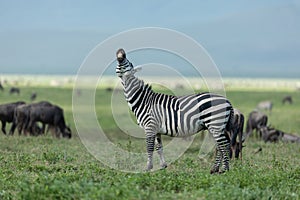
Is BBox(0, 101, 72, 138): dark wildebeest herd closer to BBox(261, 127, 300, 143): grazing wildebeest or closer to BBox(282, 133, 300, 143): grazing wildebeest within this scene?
BBox(261, 127, 300, 143): grazing wildebeest

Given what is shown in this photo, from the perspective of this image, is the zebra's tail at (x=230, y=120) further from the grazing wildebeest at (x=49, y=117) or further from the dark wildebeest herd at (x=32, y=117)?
the grazing wildebeest at (x=49, y=117)

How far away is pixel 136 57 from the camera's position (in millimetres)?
14680

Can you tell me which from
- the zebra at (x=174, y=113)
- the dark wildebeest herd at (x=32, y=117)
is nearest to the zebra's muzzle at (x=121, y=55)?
the zebra at (x=174, y=113)

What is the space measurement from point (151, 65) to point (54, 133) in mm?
14092

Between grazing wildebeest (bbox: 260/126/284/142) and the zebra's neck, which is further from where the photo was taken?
grazing wildebeest (bbox: 260/126/284/142)

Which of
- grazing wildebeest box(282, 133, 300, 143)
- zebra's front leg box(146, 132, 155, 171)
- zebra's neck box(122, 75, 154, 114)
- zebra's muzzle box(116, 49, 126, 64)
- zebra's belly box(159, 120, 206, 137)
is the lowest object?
zebra's front leg box(146, 132, 155, 171)

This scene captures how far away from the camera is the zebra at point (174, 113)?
12859 millimetres

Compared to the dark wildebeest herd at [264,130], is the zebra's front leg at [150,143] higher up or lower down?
lower down

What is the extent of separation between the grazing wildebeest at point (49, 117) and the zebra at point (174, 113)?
44.2ft

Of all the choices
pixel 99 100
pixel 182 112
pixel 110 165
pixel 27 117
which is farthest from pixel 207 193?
pixel 99 100

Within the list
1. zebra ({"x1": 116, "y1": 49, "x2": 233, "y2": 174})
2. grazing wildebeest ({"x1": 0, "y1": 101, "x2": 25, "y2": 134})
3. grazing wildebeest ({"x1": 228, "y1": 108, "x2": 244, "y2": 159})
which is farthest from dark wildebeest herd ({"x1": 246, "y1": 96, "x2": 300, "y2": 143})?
zebra ({"x1": 116, "y1": 49, "x2": 233, "y2": 174})

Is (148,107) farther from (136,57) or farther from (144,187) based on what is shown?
(144,187)

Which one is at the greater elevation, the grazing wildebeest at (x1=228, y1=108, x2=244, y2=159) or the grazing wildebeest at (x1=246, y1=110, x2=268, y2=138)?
the grazing wildebeest at (x1=246, y1=110, x2=268, y2=138)

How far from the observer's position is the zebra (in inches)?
506
